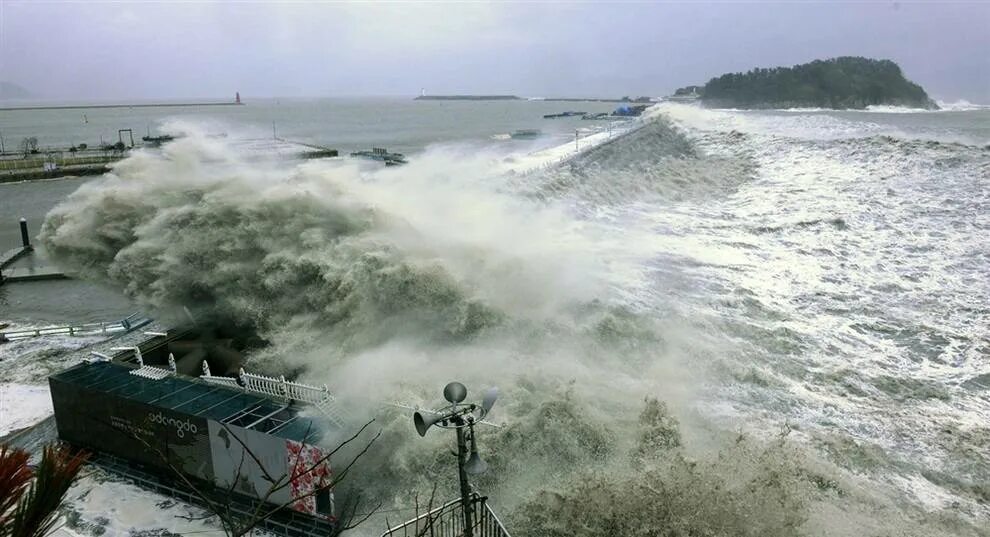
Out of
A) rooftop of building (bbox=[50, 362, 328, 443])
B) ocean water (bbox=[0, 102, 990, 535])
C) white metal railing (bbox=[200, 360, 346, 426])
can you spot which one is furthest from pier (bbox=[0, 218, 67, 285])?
white metal railing (bbox=[200, 360, 346, 426])

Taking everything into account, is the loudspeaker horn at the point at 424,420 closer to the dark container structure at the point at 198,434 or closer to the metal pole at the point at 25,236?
the dark container structure at the point at 198,434

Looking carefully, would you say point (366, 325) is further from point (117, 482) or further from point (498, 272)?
point (117, 482)

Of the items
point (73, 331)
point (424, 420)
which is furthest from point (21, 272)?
point (424, 420)

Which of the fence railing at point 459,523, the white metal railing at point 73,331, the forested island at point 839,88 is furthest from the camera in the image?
the forested island at point 839,88

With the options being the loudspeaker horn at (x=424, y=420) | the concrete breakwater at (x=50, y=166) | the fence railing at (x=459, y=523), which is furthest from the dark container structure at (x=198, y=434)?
the concrete breakwater at (x=50, y=166)

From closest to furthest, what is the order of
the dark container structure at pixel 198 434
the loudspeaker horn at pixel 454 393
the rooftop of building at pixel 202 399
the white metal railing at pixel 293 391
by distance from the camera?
the loudspeaker horn at pixel 454 393
the dark container structure at pixel 198 434
the rooftop of building at pixel 202 399
the white metal railing at pixel 293 391

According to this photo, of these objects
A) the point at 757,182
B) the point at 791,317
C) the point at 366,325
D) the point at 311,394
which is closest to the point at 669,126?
the point at 757,182

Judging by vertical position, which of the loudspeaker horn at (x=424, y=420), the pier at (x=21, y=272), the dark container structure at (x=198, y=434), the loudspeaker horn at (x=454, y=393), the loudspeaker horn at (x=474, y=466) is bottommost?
the pier at (x=21, y=272)
